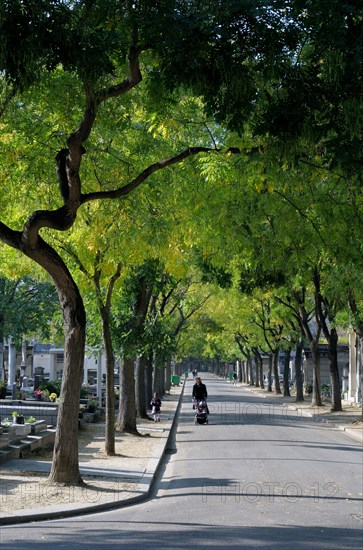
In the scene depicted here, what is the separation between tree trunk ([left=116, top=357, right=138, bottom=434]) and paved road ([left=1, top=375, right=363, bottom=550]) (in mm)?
3413

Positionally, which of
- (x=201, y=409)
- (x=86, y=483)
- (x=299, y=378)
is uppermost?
(x=299, y=378)

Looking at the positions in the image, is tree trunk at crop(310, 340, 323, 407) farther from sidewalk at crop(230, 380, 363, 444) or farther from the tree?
the tree

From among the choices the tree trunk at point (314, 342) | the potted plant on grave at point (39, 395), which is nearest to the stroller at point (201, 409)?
the potted plant on grave at point (39, 395)

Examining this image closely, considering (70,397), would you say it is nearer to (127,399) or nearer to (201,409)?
(127,399)

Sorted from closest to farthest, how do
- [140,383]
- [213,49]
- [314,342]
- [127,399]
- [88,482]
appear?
[213,49] < [88,482] < [127,399] < [140,383] < [314,342]

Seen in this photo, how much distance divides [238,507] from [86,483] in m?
3.31

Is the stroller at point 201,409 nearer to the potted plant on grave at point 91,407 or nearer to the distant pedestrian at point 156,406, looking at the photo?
the distant pedestrian at point 156,406

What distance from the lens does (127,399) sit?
2667 cm

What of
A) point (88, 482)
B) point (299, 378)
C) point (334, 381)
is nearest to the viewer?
point (88, 482)

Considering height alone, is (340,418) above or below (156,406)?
below

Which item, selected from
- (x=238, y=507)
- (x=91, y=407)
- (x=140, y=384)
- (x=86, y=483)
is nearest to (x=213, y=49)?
(x=238, y=507)

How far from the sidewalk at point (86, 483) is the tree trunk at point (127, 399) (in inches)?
123

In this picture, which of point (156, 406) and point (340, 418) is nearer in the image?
point (156, 406)

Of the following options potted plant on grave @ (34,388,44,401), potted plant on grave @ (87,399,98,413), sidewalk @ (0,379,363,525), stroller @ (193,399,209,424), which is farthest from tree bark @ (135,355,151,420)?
sidewalk @ (0,379,363,525)
